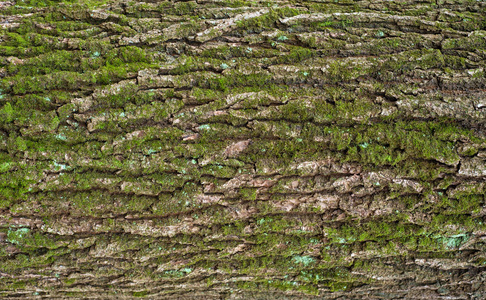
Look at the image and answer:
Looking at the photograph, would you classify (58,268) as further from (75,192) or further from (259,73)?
(259,73)

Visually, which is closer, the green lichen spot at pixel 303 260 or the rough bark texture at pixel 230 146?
the rough bark texture at pixel 230 146

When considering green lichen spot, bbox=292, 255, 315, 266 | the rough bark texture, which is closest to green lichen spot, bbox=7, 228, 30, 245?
the rough bark texture

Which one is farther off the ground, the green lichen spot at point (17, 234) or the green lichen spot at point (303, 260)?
the green lichen spot at point (17, 234)

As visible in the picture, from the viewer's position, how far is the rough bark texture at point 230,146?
7.10ft

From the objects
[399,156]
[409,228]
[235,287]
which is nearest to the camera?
[399,156]

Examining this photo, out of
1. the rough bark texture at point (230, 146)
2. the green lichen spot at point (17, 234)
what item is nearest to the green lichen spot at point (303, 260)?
the rough bark texture at point (230, 146)

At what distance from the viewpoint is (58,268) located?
2.32 m

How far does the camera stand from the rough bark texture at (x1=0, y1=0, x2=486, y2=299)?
216 cm

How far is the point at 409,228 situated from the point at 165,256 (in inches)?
71.3

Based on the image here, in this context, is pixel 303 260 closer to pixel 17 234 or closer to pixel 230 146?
pixel 230 146

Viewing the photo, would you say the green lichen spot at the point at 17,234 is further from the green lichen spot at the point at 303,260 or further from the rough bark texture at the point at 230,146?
the green lichen spot at the point at 303,260

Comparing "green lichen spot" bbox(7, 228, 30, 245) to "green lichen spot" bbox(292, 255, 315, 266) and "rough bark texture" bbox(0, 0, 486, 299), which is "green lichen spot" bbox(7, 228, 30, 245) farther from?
"green lichen spot" bbox(292, 255, 315, 266)

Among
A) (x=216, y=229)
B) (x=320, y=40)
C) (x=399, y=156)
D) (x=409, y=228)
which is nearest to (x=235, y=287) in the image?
(x=216, y=229)

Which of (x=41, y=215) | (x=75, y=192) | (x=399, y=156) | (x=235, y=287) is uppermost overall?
(x=399, y=156)
